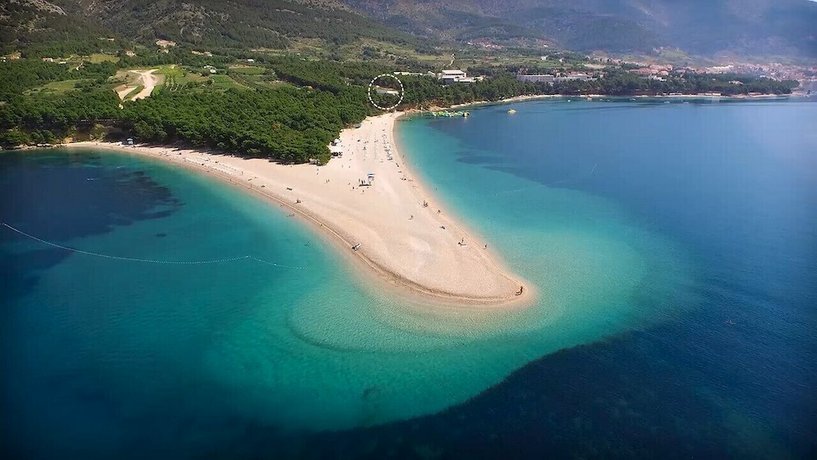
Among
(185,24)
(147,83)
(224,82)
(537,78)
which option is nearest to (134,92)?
(147,83)

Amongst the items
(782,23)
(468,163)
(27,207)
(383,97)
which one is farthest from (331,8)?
(27,207)

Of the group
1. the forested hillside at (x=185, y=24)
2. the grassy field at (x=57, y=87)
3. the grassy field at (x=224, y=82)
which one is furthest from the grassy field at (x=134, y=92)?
the forested hillside at (x=185, y=24)

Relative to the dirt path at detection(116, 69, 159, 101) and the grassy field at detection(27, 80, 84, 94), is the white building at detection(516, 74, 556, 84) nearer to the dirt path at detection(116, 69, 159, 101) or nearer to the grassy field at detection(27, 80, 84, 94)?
the dirt path at detection(116, 69, 159, 101)

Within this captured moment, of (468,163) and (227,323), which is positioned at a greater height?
(468,163)

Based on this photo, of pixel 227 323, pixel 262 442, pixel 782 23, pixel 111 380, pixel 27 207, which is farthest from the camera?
pixel 782 23

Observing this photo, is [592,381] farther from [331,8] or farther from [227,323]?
[331,8]

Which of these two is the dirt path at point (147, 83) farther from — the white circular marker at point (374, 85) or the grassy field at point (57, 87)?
the white circular marker at point (374, 85)
